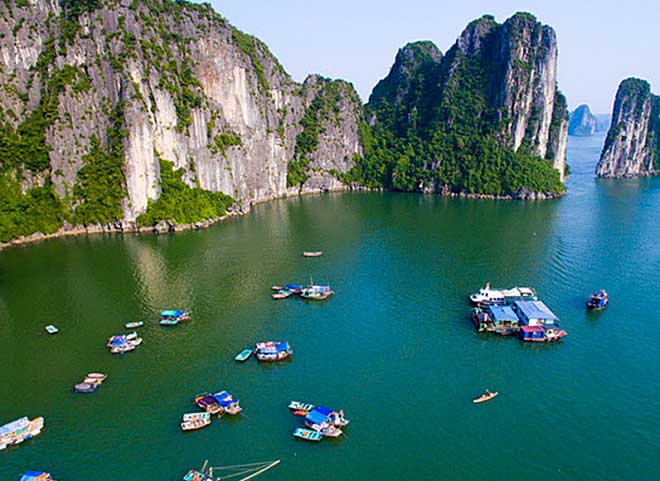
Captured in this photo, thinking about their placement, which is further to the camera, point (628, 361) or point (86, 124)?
point (86, 124)

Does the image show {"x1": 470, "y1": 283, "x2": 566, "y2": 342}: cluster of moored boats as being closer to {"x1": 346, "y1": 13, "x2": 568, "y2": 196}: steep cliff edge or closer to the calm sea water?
the calm sea water

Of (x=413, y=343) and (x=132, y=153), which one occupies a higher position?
(x=132, y=153)

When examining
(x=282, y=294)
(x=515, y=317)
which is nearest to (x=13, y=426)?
(x=282, y=294)

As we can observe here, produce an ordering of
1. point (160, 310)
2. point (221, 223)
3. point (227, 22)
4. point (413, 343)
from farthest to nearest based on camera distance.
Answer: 1. point (227, 22)
2. point (221, 223)
3. point (160, 310)
4. point (413, 343)

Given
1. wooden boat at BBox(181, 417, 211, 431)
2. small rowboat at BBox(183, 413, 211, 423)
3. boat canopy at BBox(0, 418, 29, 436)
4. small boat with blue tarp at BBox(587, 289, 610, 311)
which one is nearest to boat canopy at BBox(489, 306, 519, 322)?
small boat with blue tarp at BBox(587, 289, 610, 311)

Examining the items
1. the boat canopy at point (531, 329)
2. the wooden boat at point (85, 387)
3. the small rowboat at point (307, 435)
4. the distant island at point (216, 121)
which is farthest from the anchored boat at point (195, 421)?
the distant island at point (216, 121)

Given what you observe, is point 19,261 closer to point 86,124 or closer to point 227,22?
point 86,124

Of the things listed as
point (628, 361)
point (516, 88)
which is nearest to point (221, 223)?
point (628, 361)
